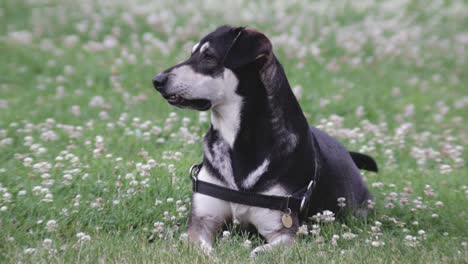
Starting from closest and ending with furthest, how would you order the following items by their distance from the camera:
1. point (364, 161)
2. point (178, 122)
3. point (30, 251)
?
point (30, 251)
point (364, 161)
point (178, 122)

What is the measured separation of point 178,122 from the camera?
26.4 feet

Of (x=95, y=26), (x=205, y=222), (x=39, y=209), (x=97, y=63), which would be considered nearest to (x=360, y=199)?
(x=205, y=222)

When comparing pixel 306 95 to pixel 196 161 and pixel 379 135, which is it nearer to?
pixel 379 135

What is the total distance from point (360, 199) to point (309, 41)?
291 inches

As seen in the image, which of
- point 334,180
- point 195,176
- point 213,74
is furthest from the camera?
point 334,180

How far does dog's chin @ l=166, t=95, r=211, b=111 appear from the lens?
15.7 ft

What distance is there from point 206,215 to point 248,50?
115 cm

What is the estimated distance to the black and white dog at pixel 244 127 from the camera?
4734mm

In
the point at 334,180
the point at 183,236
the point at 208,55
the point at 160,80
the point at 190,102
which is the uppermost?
the point at 208,55

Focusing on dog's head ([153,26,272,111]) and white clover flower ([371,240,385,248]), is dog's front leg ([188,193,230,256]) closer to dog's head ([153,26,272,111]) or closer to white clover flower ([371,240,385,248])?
dog's head ([153,26,272,111])

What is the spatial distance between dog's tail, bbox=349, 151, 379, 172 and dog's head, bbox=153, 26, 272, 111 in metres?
1.83

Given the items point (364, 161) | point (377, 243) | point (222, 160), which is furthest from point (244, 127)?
point (364, 161)

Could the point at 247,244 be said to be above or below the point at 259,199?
below

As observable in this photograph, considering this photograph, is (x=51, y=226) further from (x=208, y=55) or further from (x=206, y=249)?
(x=208, y=55)
